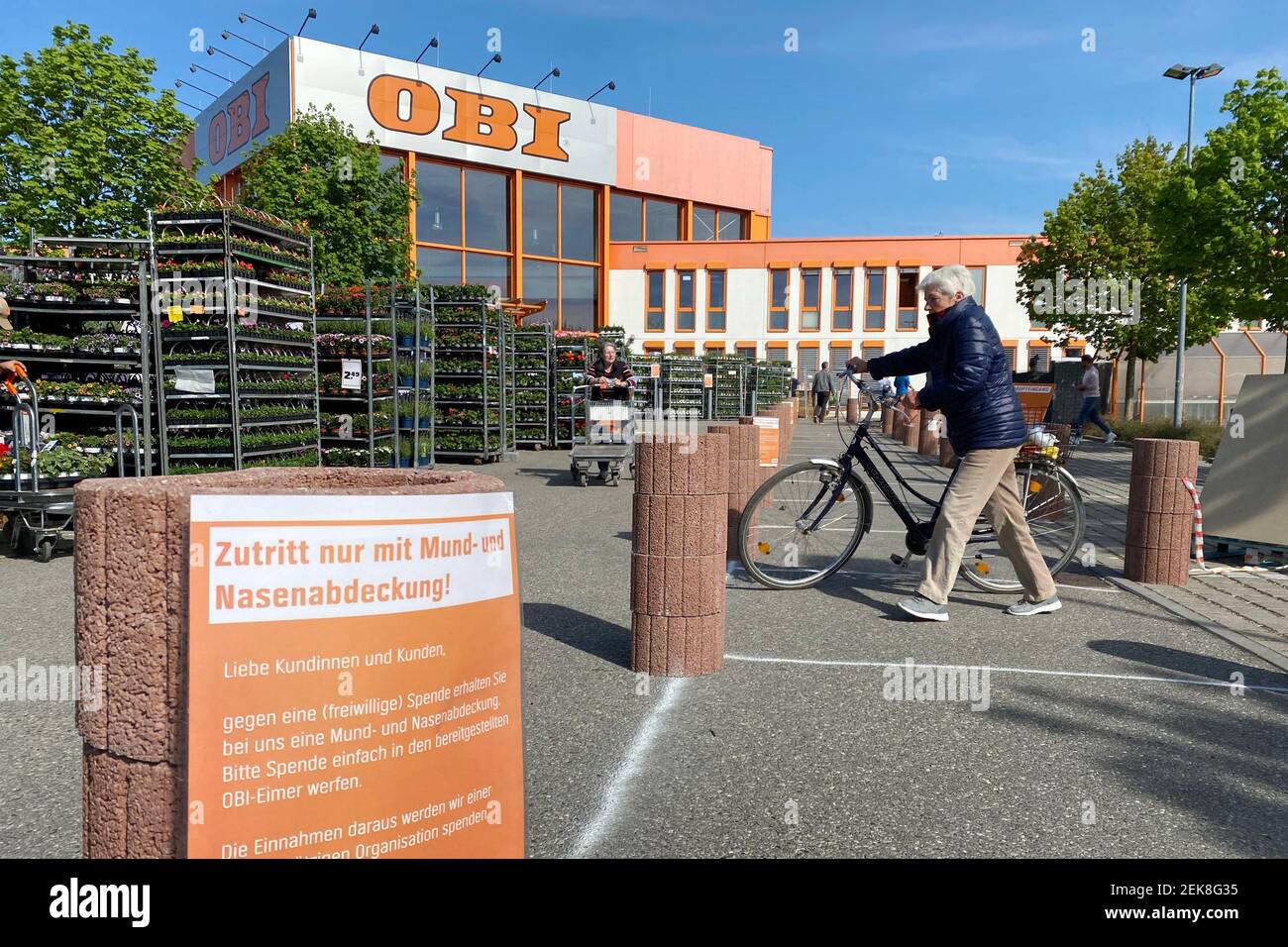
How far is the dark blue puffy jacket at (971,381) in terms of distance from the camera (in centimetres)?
589

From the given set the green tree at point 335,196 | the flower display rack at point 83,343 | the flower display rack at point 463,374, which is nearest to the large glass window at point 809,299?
the green tree at point 335,196

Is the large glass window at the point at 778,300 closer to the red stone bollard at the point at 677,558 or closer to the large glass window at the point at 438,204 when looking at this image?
the large glass window at the point at 438,204

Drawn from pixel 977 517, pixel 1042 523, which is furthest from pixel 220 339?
pixel 1042 523

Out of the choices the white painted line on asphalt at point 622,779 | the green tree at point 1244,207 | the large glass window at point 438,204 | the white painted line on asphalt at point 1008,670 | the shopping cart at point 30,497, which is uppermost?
the large glass window at point 438,204

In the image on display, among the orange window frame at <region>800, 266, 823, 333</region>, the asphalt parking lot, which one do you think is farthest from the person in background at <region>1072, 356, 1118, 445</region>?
the orange window frame at <region>800, 266, 823, 333</region>

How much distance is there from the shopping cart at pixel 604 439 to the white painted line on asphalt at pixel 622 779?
374 inches

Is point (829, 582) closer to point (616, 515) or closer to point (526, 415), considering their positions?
point (616, 515)

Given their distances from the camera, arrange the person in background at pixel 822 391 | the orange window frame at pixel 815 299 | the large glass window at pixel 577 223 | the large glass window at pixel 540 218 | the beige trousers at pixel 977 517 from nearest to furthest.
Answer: the beige trousers at pixel 977 517 < the person in background at pixel 822 391 < the large glass window at pixel 540 218 < the large glass window at pixel 577 223 < the orange window frame at pixel 815 299

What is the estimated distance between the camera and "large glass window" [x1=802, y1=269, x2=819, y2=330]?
186 feet

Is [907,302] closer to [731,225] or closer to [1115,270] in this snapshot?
[731,225]

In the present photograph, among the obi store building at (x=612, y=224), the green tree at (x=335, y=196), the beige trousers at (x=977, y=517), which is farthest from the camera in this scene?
the obi store building at (x=612, y=224)

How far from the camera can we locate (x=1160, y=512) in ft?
24.2

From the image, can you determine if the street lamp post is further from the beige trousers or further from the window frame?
the window frame

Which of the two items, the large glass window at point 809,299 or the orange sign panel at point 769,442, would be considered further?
the large glass window at point 809,299
